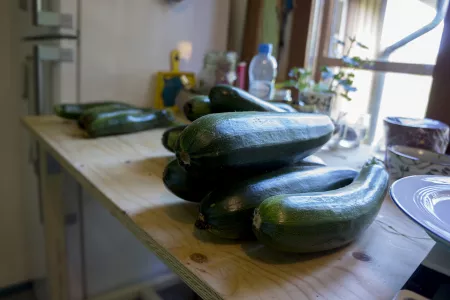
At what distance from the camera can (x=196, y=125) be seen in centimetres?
45

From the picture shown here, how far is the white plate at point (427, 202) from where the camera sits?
1.19 feet

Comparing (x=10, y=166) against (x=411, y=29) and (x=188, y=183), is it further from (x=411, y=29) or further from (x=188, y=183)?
(x=411, y=29)

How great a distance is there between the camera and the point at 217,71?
3.90ft

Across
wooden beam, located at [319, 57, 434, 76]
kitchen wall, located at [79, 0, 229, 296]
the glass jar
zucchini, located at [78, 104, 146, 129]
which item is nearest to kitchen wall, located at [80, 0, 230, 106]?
kitchen wall, located at [79, 0, 229, 296]

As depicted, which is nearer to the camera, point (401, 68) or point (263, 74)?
point (401, 68)

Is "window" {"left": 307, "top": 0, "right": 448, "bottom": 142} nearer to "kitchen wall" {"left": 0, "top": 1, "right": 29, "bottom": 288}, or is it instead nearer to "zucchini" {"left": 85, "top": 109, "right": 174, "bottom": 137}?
"zucchini" {"left": 85, "top": 109, "right": 174, "bottom": 137}

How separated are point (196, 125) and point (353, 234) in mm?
225

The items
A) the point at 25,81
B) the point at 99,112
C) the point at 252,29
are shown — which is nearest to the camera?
the point at 99,112

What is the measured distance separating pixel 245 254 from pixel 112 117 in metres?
0.56

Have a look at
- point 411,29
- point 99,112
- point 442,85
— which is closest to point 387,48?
point 411,29

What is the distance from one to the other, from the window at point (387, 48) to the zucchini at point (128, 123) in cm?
51

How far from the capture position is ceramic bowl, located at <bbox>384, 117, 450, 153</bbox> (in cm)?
79

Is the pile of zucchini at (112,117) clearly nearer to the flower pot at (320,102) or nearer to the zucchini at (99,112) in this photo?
the zucchini at (99,112)

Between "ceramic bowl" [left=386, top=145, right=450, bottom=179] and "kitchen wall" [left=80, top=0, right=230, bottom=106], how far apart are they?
0.80 metres
